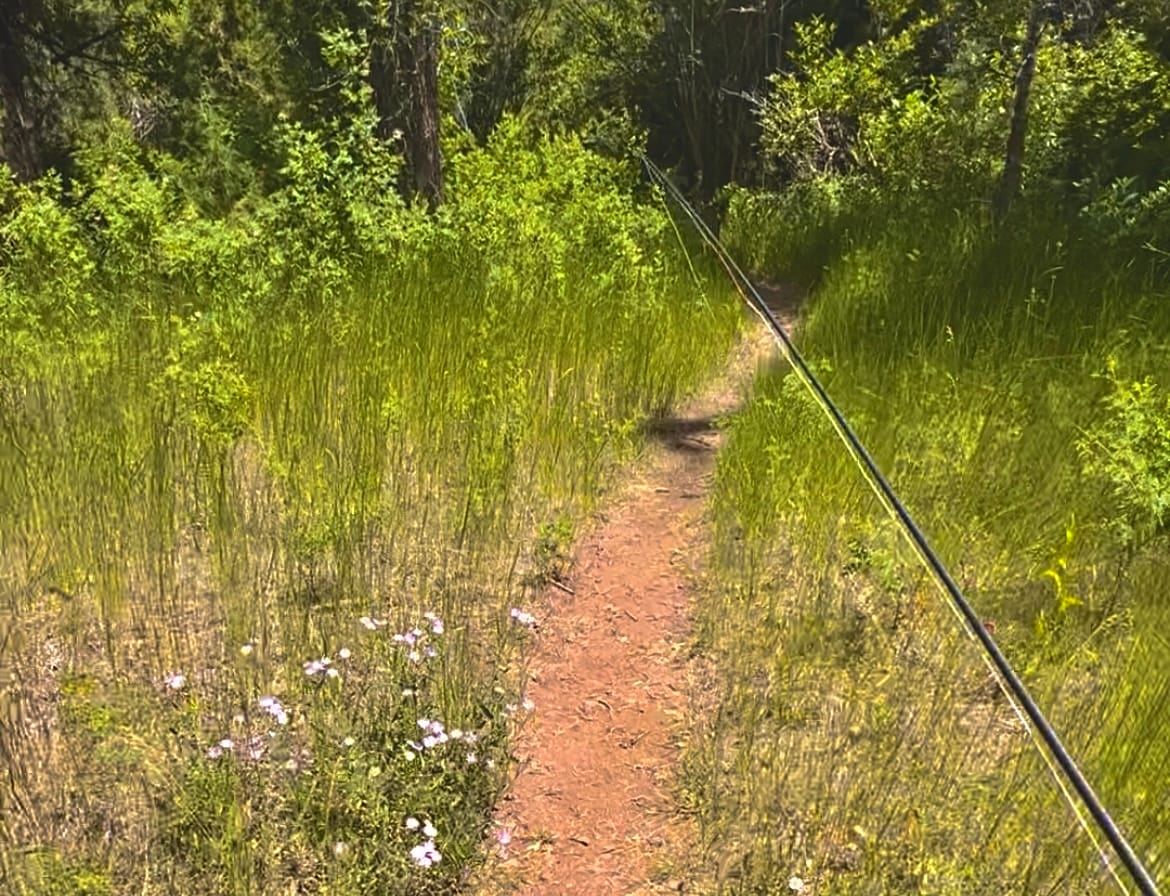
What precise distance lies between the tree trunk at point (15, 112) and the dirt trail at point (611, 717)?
536 centimetres

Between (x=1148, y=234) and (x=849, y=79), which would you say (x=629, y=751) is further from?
(x=849, y=79)

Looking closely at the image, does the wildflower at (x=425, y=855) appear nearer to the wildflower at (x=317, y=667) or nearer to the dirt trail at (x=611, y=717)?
the dirt trail at (x=611, y=717)

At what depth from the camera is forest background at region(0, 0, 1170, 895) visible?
247cm

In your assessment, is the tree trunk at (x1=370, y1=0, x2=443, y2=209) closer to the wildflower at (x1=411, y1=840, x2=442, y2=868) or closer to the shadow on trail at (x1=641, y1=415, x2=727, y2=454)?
the shadow on trail at (x1=641, y1=415, x2=727, y2=454)

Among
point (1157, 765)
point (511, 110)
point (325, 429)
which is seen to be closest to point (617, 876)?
point (1157, 765)

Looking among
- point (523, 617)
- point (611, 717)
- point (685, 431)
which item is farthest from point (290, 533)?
point (685, 431)

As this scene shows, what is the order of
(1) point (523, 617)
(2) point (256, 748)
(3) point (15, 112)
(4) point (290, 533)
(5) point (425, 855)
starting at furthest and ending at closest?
(3) point (15, 112) < (4) point (290, 533) < (1) point (523, 617) < (2) point (256, 748) < (5) point (425, 855)

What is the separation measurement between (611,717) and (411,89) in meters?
4.86

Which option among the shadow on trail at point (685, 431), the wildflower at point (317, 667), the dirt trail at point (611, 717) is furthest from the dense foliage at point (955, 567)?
the wildflower at point (317, 667)

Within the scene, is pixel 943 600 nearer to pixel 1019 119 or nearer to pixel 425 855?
pixel 425 855

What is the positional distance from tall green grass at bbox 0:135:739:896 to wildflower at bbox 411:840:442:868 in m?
0.04

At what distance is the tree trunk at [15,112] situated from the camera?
7059 mm

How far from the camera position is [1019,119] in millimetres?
6883

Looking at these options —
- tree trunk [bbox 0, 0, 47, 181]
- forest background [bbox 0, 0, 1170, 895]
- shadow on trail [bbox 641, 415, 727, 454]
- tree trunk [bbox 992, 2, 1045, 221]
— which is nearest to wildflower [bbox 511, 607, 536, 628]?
forest background [bbox 0, 0, 1170, 895]
